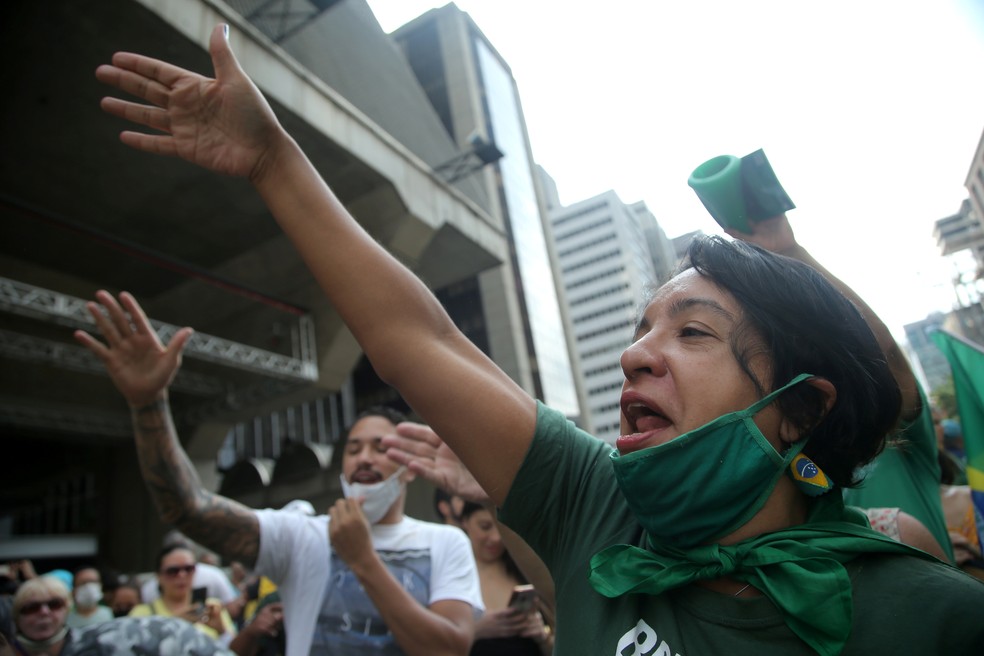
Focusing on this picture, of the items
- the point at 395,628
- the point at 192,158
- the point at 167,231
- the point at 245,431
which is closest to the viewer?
the point at 192,158

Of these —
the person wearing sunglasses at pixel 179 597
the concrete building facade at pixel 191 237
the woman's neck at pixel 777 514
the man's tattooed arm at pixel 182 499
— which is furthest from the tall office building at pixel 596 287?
the woman's neck at pixel 777 514

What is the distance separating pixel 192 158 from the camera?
1302 mm

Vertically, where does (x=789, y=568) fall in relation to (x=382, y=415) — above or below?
below

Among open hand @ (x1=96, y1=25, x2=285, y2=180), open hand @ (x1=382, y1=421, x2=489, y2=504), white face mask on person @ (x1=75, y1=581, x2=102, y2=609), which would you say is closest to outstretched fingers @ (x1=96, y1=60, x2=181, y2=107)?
open hand @ (x1=96, y1=25, x2=285, y2=180)

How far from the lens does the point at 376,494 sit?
258 cm

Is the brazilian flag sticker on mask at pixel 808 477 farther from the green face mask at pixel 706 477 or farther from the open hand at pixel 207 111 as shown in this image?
the open hand at pixel 207 111

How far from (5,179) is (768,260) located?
12.3 metres

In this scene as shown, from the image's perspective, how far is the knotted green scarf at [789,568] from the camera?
0.86 metres

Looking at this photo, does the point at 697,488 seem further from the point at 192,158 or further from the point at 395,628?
the point at 395,628

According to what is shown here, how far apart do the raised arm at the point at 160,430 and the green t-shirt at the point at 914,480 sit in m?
2.22

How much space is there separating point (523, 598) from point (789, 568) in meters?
1.63

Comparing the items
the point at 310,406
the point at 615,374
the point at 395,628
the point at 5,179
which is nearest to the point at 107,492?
the point at 310,406

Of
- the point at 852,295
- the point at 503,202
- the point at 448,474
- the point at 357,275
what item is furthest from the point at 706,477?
the point at 503,202

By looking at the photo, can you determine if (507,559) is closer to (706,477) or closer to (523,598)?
(523,598)
